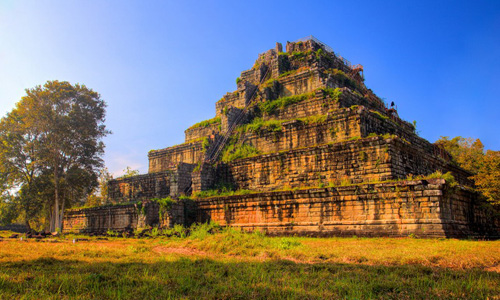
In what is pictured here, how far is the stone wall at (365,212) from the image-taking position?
40.4 ft

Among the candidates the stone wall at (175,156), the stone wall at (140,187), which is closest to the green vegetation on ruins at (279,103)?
the stone wall at (175,156)

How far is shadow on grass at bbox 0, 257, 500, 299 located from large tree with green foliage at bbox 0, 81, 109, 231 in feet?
63.0

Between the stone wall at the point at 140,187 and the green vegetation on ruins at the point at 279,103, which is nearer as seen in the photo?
the green vegetation on ruins at the point at 279,103

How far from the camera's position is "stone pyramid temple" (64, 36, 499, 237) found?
A: 1326 centimetres

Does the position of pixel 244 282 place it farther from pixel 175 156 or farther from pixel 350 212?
pixel 175 156

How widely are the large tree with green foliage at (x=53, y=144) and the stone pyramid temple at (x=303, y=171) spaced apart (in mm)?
2363

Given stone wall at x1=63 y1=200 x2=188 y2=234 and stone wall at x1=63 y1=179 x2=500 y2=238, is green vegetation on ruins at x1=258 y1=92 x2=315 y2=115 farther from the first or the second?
stone wall at x1=63 y1=200 x2=188 y2=234

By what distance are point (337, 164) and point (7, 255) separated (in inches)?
517

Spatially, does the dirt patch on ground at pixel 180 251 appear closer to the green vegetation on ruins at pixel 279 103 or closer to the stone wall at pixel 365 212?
the stone wall at pixel 365 212

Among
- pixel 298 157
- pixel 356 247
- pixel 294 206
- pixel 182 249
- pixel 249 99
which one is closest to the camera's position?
pixel 356 247

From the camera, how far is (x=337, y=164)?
54.2 feet

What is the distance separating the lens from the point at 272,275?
6.85m

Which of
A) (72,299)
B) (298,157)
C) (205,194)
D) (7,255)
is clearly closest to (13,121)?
(205,194)

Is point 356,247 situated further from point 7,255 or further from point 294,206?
point 7,255
